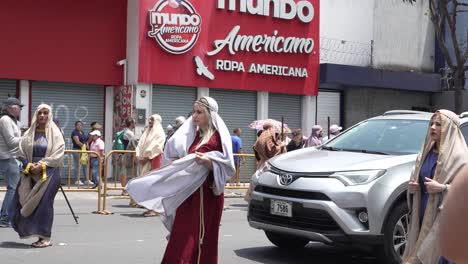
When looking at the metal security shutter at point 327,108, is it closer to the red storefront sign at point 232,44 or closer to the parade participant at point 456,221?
the red storefront sign at point 232,44

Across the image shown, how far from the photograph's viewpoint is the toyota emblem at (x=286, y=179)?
7.63 m

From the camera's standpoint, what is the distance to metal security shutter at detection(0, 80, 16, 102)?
57.8 feet

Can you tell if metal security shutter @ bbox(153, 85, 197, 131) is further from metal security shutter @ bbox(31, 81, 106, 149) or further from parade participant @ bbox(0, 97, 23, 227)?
parade participant @ bbox(0, 97, 23, 227)

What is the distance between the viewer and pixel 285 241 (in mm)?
8836

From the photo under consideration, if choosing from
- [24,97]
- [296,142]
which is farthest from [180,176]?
[24,97]

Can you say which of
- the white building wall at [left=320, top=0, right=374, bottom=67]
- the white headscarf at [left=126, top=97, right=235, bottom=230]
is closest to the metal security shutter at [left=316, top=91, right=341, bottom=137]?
the white building wall at [left=320, top=0, right=374, bottom=67]

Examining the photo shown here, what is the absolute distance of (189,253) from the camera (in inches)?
239

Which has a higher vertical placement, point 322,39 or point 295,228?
point 322,39

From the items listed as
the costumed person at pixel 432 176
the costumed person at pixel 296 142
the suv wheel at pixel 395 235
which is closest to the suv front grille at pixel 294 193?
the suv wheel at pixel 395 235

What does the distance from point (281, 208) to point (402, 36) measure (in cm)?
1720

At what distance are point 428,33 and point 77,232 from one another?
17.3 metres

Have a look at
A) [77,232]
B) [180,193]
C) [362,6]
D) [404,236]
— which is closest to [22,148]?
[77,232]

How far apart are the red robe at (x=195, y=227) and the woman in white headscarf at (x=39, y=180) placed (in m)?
3.04

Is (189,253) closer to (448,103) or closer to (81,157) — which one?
(81,157)
